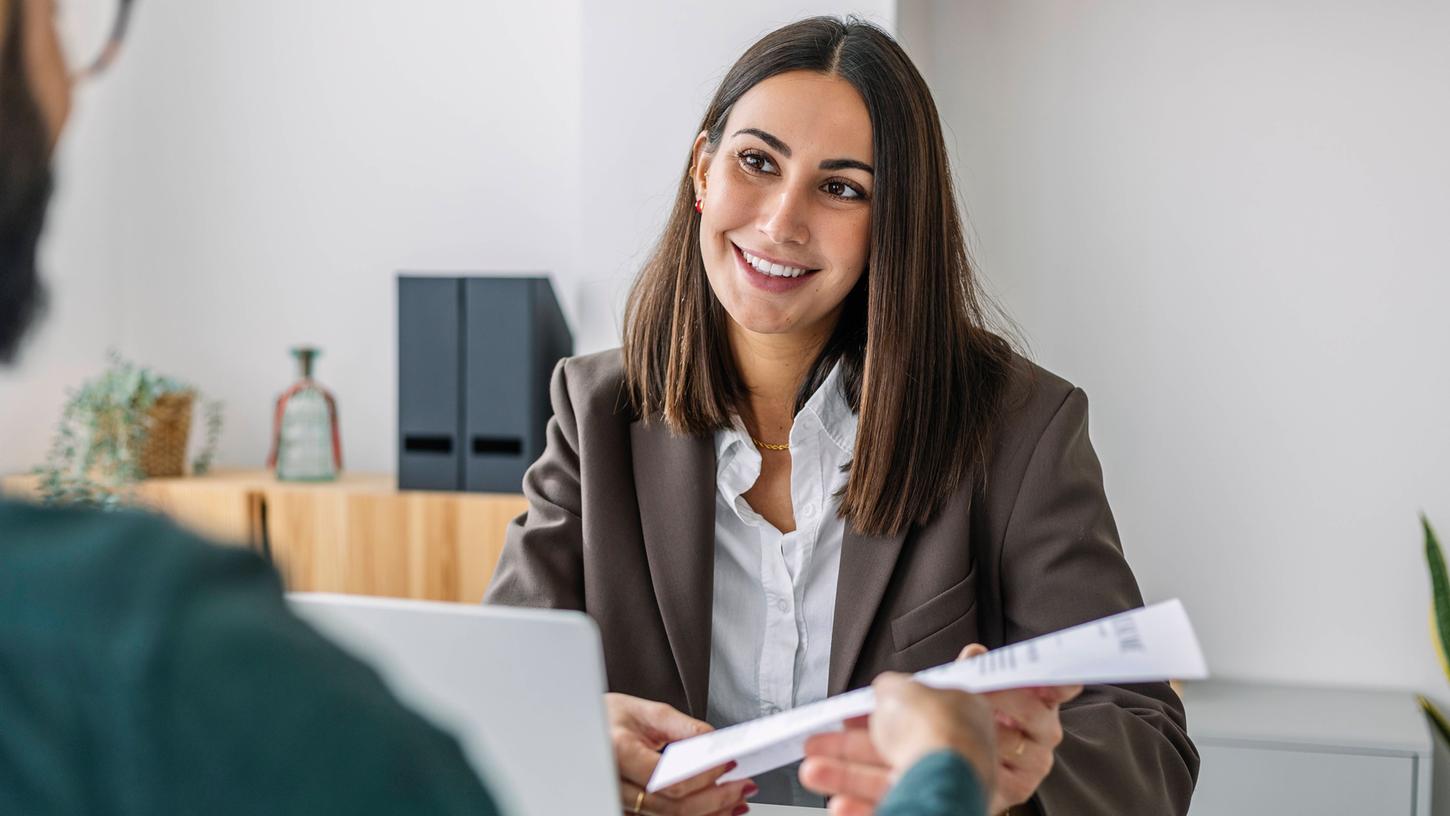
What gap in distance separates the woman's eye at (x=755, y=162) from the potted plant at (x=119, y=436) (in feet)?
6.19

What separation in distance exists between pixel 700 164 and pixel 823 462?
44 centimetres

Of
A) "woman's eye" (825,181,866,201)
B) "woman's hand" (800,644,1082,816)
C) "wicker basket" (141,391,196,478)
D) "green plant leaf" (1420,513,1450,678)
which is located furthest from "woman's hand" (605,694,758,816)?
"wicker basket" (141,391,196,478)

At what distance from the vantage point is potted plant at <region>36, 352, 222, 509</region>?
292 centimetres

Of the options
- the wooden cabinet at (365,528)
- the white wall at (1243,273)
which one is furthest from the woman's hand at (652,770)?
the white wall at (1243,273)

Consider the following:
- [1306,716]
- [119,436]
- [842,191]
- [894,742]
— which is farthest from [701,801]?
[119,436]

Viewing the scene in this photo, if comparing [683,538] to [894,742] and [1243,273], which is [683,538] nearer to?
[894,742]

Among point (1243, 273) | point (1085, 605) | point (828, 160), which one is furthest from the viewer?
point (1243, 273)

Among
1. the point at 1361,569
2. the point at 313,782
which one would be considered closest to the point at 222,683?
the point at 313,782

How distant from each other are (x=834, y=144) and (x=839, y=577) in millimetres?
533

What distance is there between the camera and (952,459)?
1551 mm

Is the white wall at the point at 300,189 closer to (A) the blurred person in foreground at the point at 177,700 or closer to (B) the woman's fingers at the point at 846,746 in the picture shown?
(B) the woman's fingers at the point at 846,746

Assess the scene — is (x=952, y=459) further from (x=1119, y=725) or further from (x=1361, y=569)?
(x=1361, y=569)

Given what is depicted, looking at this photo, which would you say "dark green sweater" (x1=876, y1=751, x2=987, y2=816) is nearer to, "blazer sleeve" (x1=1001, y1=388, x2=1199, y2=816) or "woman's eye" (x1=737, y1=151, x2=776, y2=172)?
"blazer sleeve" (x1=1001, y1=388, x2=1199, y2=816)

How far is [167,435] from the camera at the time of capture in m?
3.07
